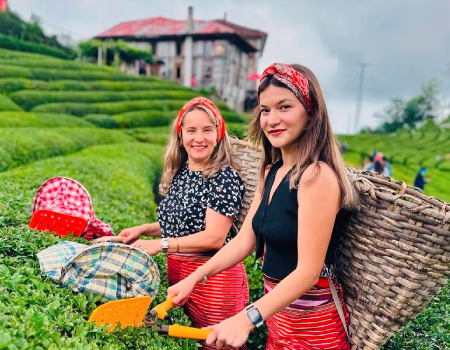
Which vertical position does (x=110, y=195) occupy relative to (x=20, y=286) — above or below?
below

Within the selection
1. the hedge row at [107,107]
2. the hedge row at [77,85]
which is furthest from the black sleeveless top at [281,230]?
the hedge row at [77,85]

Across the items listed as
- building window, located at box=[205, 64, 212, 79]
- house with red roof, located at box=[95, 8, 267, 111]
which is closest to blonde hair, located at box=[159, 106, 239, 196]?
house with red roof, located at box=[95, 8, 267, 111]

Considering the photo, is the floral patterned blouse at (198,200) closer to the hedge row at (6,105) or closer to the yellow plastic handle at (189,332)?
the yellow plastic handle at (189,332)

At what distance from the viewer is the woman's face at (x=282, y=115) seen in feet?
5.96

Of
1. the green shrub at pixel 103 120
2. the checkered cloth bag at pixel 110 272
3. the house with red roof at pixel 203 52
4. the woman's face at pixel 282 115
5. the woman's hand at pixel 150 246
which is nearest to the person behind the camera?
the woman's face at pixel 282 115

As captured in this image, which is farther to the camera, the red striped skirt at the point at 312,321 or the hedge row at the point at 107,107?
the hedge row at the point at 107,107

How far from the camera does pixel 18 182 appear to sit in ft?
16.9

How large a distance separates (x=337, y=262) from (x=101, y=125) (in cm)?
1642

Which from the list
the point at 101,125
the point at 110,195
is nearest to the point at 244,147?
the point at 110,195

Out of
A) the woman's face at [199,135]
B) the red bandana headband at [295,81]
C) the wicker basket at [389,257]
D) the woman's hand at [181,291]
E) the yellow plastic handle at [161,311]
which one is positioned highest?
the red bandana headband at [295,81]

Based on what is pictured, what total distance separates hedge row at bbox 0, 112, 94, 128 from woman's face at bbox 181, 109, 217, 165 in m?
10.2

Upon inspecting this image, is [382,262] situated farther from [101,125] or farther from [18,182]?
[101,125]

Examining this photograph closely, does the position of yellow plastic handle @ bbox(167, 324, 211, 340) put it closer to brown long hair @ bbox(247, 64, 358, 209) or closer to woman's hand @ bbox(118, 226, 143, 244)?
brown long hair @ bbox(247, 64, 358, 209)

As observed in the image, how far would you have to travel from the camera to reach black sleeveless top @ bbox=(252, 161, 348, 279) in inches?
70.7
